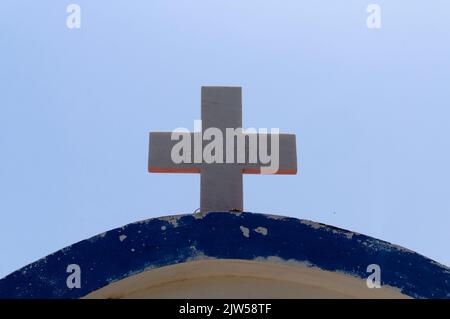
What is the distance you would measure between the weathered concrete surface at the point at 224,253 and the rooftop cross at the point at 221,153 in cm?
91

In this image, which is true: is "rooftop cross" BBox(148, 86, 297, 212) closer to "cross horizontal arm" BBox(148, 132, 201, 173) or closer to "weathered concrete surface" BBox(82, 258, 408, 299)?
"cross horizontal arm" BBox(148, 132, 201, 173)

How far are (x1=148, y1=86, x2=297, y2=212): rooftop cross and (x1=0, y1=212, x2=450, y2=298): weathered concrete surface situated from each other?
912 millimetres

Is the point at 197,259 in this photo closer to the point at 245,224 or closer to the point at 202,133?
the point at 245,224

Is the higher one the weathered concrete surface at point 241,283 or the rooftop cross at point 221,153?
the rooftop cross at point 221,153

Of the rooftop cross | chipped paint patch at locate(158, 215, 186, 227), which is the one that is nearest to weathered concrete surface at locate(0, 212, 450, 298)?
chipped paint patch at locate(158, 215, 186, 227)

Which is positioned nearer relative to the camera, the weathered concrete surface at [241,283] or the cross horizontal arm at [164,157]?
the weathered concrete surface at [241,283]

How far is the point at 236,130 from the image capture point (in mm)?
4371

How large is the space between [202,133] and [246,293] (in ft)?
3.86

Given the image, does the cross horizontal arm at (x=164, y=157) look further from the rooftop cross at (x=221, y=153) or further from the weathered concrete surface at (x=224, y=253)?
the weathered concrete surface at (x=224, y=253)

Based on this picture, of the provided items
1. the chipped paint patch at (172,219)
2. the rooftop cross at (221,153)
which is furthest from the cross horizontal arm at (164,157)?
the chipped paint patch at (172,219)

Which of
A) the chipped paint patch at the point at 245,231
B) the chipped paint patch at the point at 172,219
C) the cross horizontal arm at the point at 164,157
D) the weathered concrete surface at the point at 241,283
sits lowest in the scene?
the weathered concrete surface at the point at 241,283

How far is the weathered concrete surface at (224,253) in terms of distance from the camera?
3.18 metres
